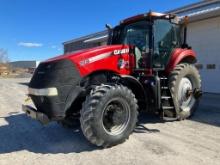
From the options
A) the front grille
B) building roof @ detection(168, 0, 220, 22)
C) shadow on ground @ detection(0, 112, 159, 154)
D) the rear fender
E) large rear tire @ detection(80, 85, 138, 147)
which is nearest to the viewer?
large rear tire @ detection(80, 85, 138, 147)

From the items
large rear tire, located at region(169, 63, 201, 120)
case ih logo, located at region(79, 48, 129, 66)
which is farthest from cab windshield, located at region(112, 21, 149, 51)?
large rear tire, located at region(169, 63, 201, 120)

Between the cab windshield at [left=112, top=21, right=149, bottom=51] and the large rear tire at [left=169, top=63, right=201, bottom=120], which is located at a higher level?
the cab windshield at [left=112, top=21, right=149, bottom=51]

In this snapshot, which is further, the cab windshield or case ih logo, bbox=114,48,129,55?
the cab windshield

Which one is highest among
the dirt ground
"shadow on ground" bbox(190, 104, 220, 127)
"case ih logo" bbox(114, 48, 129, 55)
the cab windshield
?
the cab windshield

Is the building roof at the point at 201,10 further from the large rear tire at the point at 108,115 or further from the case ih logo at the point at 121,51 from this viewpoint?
the large rear tire at the point at 108,115

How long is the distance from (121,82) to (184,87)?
6.22ft

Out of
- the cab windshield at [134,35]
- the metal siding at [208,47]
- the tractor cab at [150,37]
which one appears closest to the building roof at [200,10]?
the metal siding at [208,47]

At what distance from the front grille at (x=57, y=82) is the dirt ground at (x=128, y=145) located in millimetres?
715

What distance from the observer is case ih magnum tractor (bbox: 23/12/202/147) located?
492 centimetres

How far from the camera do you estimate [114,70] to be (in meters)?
5.70

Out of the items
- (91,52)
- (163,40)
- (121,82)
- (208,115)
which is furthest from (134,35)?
(208,115)

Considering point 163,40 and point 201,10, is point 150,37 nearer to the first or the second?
point 163,40

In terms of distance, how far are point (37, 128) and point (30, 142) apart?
107 cm

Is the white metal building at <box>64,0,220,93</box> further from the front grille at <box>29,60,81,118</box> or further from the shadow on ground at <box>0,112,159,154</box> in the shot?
the front grille at <box>29,60,81,118</box>
